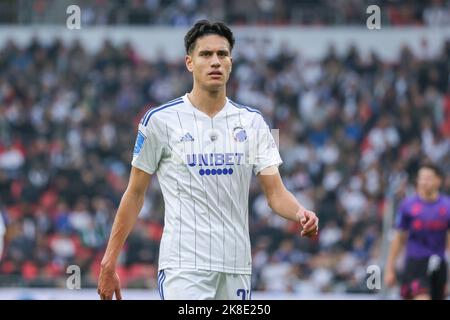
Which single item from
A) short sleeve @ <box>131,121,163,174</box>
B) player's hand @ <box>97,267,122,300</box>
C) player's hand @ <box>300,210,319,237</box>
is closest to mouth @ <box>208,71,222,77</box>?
short sleeve @ <box>131,121,163,174</box>

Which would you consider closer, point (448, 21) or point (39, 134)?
point (39, 134)

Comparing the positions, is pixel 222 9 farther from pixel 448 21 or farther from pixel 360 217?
pixel 360 217

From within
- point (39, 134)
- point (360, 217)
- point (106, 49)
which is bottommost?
point (360, 217)

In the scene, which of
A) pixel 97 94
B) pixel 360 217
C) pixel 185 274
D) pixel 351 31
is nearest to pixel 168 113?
pixel 185 274

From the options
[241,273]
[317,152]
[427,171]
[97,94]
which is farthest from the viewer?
[97,94]

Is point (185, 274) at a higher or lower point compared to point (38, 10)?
lower

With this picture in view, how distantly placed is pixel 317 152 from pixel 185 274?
45.2 ft

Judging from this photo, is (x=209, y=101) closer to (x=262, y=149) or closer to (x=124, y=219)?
(x=262, y=149)

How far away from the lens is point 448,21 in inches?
897

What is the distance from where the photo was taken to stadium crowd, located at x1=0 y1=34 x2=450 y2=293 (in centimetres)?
1683

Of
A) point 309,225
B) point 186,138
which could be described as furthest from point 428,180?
point 309,225

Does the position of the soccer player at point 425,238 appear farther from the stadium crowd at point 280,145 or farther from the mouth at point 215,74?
the mouth at point 215,74

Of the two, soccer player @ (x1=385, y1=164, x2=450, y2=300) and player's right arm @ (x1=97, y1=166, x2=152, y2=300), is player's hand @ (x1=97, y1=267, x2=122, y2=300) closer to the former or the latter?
player's right arm @ (x1=97, y1=166, x2=152, y2=300)
